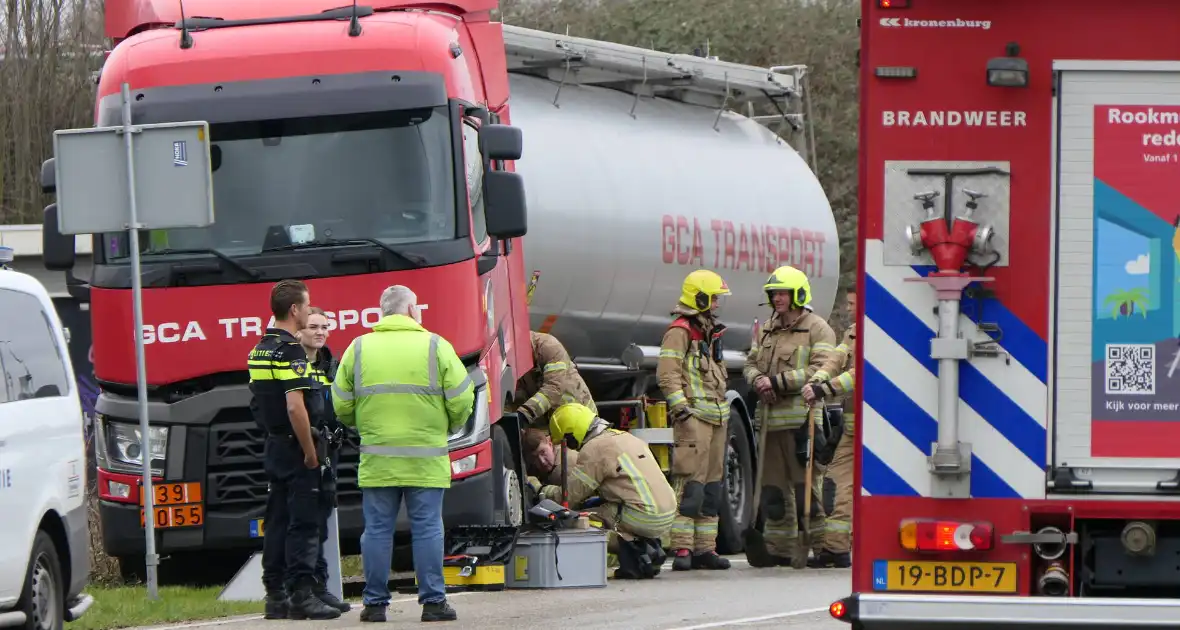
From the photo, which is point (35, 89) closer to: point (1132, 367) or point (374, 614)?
point (374, 614)

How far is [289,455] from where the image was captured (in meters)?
11.9

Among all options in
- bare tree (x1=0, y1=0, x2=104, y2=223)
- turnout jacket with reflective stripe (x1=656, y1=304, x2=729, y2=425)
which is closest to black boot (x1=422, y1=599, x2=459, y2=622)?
turnout jacket with reflective stripe (x1=656, y1=304, x2=729, y2=425)

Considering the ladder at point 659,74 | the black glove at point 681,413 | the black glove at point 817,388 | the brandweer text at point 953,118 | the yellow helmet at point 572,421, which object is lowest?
the black glove at point 681,413

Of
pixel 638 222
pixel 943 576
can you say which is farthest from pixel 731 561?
pixel 943 576

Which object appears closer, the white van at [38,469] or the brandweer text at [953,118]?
the brandweer text at [953,118]

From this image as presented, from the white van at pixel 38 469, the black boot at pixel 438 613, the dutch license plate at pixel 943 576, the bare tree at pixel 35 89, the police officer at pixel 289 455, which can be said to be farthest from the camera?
the bare tree at pixel 35 89

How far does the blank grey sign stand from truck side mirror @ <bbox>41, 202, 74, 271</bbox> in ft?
1.56

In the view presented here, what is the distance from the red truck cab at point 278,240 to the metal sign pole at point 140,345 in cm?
23

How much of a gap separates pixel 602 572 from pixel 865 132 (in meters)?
6.38

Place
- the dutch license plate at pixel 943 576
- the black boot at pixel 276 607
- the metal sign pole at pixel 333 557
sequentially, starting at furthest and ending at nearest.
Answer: the metal sign pole at pixel 333 557
the black boot at pixel 276 607
the dutch license plate at pixel 943 576

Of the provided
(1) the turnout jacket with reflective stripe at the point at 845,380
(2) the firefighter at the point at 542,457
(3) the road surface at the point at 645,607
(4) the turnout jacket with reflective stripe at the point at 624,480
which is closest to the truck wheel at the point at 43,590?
(3) the road surface at the point at 645,607

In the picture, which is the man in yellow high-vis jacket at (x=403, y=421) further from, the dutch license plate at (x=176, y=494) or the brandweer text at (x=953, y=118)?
the brandweer text at (x=953, y=118)

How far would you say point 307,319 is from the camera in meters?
11.8

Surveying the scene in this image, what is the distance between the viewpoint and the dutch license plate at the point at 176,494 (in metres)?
13.2
